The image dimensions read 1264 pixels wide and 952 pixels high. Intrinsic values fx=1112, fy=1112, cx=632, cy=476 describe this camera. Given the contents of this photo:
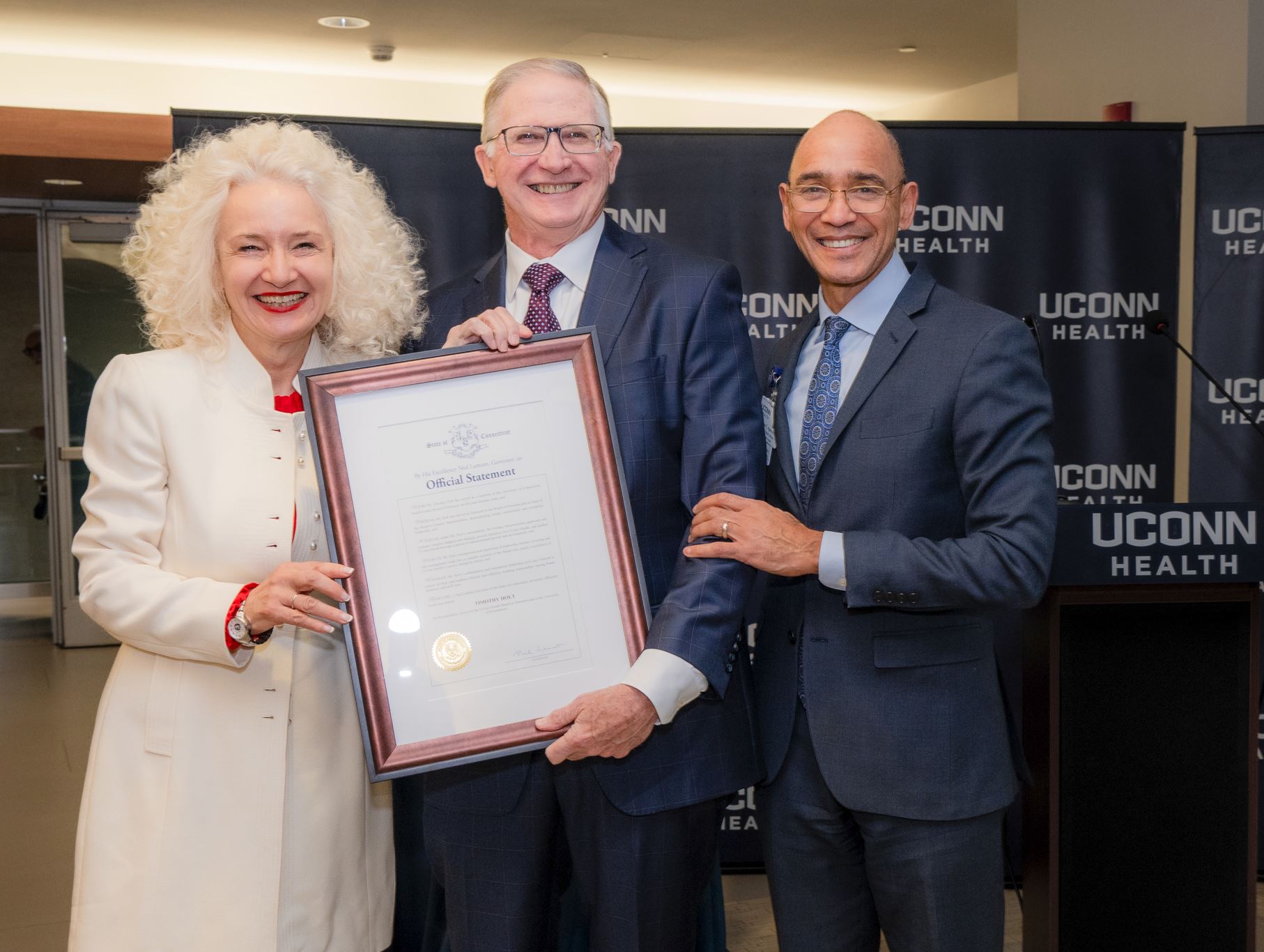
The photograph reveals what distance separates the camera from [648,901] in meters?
1.73

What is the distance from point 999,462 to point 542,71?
959 mm

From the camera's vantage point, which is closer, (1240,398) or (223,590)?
(223,590)

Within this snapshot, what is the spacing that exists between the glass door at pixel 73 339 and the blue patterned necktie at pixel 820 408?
665 cm

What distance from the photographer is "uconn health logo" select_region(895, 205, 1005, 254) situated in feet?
12.3

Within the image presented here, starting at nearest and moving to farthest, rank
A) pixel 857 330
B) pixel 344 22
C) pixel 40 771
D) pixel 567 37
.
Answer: pixel 857 330 → pixel 40 771 → pixel 344 22 → pixel 567 37

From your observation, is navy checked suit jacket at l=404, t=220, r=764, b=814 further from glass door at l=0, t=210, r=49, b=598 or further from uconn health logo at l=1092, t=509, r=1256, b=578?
glass door at l=0, t=210, r=49, b=598

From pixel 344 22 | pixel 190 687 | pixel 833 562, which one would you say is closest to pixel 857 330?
pixel 833 562

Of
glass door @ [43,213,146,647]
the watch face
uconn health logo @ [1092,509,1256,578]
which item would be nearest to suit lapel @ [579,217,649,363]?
the watch face

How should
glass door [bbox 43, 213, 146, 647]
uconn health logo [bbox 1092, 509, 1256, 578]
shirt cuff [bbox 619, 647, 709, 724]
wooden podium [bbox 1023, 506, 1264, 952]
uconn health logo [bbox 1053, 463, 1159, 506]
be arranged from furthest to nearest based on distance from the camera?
glass door [bbox 43, 213, 146, 647] < uconn health logo [bbox 1053, 463, 1159, 506] < wooden podium [bbox 1023, 506, 1264, 952] < uconn health logo [bbox 1092, 509, 1256, 578] < shirt cuff [bbox 619, 647, 709, 724]

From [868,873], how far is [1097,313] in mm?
2559

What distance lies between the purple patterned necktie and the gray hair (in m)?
0.22

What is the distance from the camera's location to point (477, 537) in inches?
66.1

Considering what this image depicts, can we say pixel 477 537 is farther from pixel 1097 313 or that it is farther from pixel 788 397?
pixel 1097 313

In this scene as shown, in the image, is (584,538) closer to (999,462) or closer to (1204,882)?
(999,462)
